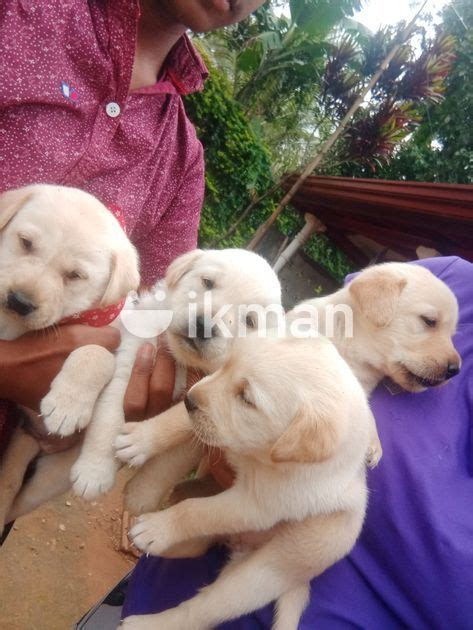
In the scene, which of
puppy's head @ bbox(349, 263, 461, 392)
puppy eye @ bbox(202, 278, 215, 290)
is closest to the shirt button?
puppy eye @ bbox(202, 278, 215, 290)

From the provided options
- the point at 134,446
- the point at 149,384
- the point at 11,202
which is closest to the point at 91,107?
the point at 11,202

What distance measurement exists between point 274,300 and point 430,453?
1.04 meters

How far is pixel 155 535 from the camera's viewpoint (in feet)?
6.54

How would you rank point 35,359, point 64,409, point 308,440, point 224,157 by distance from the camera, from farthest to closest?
point 224,157
point 35,359
point 64,409
point 308,440

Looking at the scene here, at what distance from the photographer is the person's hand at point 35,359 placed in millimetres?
2008

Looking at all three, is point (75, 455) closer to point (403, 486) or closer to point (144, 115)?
point (403, 486)

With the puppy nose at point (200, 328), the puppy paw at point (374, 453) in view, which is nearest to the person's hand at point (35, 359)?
the puppy nose at point (200, 328)

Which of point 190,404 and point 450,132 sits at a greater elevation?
point 190,404

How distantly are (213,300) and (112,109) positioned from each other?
39.3 inches

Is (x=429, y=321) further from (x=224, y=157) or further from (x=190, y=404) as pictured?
(x=224, y=157)

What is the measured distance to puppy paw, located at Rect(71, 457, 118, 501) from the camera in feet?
6.31

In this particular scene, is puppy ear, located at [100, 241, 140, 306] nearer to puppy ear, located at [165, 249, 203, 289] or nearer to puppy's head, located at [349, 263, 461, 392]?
puppy ear, located at [165, 249, 203, 289]

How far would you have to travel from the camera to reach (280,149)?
10.8m

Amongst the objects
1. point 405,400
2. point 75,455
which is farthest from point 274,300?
point 75,455
